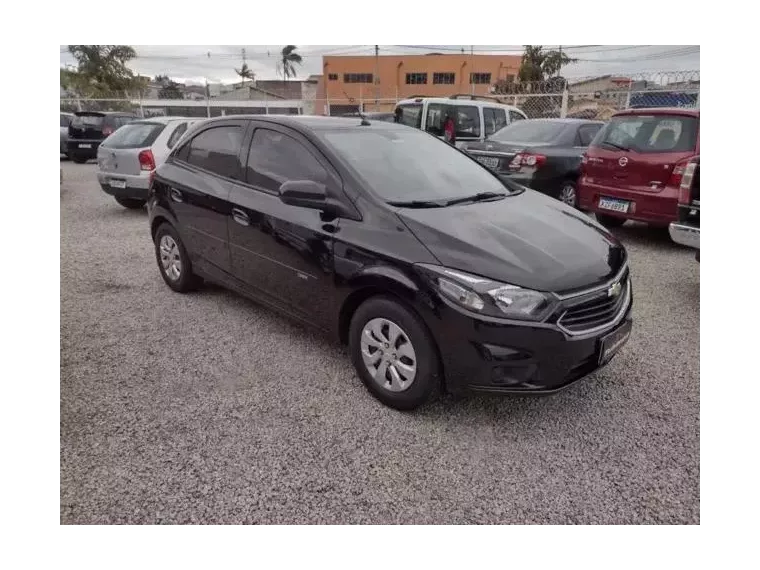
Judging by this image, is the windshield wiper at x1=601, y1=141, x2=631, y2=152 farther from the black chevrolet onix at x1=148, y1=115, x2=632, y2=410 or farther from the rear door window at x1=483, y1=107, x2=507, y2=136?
the rear door window at x1=483, y1=107, x2=507, y2=136

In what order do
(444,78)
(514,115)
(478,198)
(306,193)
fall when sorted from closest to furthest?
(306,193)
(478,198)
(514,115)
(444,78)

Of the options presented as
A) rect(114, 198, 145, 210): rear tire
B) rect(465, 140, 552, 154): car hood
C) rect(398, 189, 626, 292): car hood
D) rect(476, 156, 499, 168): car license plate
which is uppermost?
rect(465, 140, 552, 154): car hood

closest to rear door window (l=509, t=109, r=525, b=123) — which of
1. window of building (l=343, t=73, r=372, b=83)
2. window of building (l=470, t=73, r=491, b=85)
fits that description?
window of building (l=470, t=73, r=491, b=85)

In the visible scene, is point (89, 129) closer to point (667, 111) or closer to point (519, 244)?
point (667, 111)

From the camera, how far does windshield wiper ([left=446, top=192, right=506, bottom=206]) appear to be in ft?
10.6

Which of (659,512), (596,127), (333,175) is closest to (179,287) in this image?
(333,175)

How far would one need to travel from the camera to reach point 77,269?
18.2ft

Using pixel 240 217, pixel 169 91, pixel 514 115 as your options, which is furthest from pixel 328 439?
pixel 169 91

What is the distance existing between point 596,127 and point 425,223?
21.2 feet

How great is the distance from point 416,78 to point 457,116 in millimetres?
26516

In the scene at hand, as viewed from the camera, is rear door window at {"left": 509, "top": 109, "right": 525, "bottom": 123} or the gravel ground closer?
the gravel ground

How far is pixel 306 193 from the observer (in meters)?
3.02

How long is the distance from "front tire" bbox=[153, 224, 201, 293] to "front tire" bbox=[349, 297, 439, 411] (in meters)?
2.13

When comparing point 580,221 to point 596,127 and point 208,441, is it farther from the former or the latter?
point 596,127
